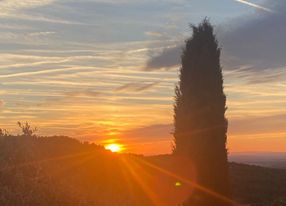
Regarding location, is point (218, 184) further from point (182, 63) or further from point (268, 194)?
point (268, 194)

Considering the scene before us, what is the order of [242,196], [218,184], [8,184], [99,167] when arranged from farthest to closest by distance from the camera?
[242,196], [218,184], [99,167], [8,184]

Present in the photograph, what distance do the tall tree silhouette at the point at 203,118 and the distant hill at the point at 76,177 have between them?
786 millimetres

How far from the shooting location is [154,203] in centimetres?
2198

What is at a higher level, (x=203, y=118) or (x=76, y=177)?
(x=203, y=118)

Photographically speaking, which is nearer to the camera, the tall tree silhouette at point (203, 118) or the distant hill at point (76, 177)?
the distant hill at point (76, 177)

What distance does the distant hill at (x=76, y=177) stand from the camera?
610 inches

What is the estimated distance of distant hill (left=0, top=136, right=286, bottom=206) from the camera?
15484 millimetres

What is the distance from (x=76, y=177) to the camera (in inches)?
739

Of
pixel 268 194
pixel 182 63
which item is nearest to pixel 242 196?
pixel 268 194

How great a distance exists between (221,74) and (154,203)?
8.34m

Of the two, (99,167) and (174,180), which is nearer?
(99,167)

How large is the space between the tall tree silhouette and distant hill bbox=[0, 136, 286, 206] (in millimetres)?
786

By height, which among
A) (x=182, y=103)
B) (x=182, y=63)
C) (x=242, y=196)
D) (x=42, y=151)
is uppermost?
(x=182, y=63)

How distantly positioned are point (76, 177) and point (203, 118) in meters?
9.24
